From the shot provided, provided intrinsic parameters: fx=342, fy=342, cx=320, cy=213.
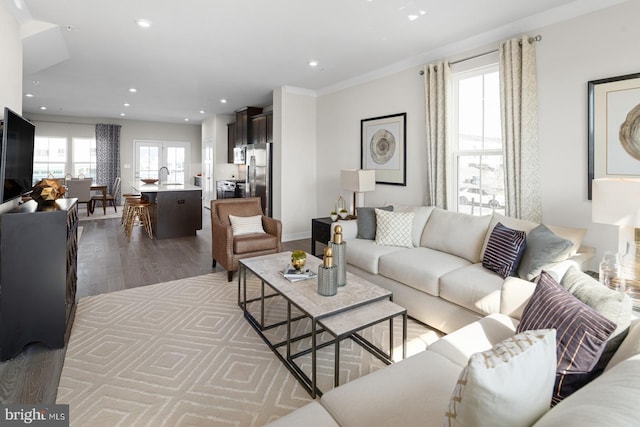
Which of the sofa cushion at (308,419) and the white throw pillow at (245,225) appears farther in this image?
the white throw pillow at (245,225)

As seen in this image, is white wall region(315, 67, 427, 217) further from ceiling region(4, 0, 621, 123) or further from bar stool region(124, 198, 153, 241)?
bar stool region(124, 198, 153, 241)

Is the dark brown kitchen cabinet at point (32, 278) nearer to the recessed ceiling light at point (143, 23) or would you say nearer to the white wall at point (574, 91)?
the recessed ceiling light at point (143, 23)

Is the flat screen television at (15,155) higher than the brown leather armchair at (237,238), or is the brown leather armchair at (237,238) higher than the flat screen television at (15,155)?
the flat screen television at (15,155)

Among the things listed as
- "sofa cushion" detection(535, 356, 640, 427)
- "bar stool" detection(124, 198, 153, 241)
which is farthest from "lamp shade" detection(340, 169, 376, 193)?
"bar stool" detection(124, 198, 153, 241)

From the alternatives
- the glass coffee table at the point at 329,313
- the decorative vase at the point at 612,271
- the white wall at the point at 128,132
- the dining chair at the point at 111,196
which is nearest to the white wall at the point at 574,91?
the decorative vase at the point at 612,271

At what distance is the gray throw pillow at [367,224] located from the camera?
151 inches

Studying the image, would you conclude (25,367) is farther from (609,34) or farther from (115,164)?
(115,164)

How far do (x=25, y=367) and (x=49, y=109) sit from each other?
8969 millimetres

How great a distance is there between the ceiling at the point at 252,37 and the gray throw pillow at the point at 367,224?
188cm

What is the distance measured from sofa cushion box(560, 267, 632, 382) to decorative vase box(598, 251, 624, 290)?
60 cm

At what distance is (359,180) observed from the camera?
4426 millimetres

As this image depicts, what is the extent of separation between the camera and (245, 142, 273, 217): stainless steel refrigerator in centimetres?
622

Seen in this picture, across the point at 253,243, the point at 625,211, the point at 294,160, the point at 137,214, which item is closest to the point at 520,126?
the point at 625,211

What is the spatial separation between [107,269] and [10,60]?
2.45 m
